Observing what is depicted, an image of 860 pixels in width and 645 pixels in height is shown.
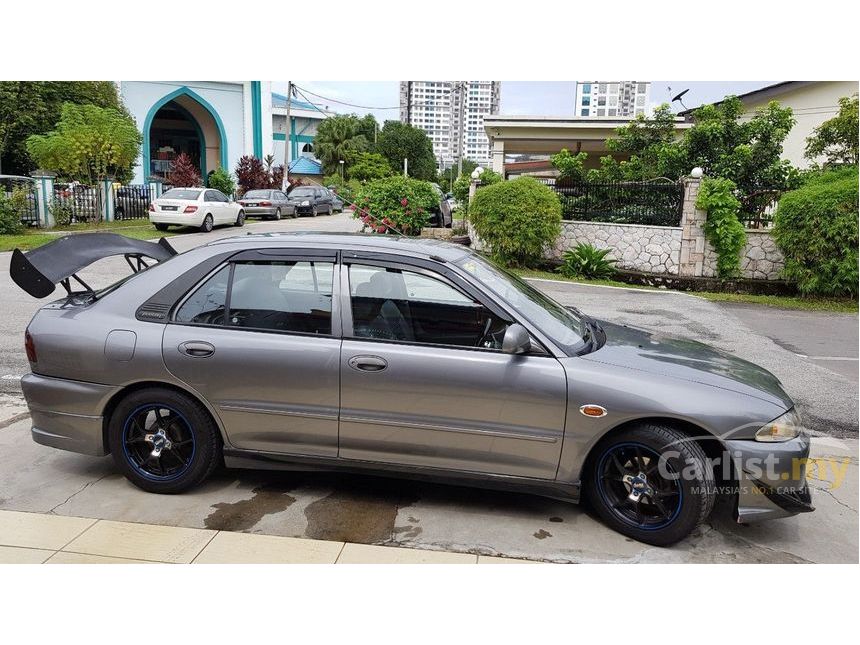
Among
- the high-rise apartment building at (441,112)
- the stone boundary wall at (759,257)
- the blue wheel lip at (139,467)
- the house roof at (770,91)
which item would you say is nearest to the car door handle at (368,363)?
the blue wheel lip at (139,467)

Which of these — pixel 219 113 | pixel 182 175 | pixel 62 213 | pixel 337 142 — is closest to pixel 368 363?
pixel 62 213

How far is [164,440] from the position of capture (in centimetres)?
420

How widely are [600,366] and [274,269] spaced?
2024 millimetres

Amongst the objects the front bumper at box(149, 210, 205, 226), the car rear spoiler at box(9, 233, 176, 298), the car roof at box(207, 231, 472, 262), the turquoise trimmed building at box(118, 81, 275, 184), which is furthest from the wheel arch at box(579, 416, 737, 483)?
the turquoise trimmed building at box(118, 81, 275, 184)

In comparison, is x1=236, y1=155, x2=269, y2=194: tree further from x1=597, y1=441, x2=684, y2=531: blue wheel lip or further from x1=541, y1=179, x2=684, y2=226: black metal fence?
x1=597, y1=441, x2=684, y2=531: blue wheel lip

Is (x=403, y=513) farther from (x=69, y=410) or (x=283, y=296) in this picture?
(x=69, y=410)

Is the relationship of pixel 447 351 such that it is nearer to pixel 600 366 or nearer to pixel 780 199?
pixel 600 366

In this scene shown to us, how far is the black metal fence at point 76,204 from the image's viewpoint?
22.2 metres

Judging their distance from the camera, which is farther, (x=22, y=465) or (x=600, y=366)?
(x=22, y=465)

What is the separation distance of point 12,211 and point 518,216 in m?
14.7

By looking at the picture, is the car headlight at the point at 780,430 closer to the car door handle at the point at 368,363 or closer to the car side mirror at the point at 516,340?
the car side mirror at the point at 516,340

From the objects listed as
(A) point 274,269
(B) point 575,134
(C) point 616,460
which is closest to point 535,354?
(C) point 616,460

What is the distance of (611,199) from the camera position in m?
15.4

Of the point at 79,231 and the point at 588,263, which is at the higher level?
the point at 79,231
